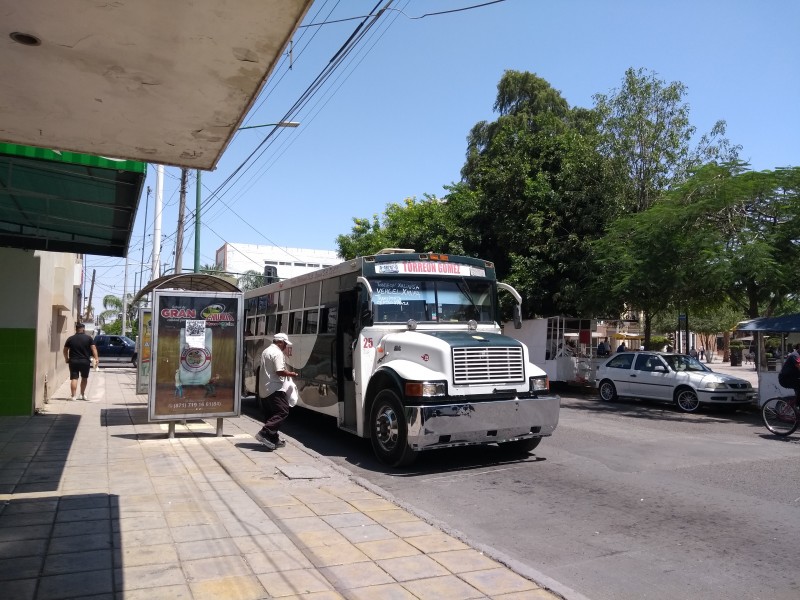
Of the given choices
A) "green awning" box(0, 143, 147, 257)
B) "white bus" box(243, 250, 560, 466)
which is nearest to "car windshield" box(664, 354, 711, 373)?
"white bus" box(243, 250, 560, 466)

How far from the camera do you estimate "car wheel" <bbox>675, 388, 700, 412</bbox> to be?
52.5 feet

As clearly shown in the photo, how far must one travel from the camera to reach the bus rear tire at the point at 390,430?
27.7 ft

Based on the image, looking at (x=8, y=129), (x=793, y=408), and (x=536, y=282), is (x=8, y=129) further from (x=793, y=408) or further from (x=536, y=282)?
(x=536, y=282)

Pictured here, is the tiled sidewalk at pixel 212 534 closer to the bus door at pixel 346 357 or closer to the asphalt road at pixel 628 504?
the asphalt road at pixel 628 504

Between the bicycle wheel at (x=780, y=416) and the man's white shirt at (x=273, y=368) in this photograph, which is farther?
the bicycle wheel at (x=780, y=416)

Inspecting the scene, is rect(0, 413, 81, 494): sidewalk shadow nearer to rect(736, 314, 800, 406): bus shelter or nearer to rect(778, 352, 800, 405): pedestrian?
rect(778, 352, 800, 405): pedestrian

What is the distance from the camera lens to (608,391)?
61.0ft

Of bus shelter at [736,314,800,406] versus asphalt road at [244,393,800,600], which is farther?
bus shelter at [736,314,800,406]

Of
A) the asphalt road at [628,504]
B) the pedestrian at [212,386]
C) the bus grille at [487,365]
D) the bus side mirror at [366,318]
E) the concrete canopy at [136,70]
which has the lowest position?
the asphalt road at [628,504]

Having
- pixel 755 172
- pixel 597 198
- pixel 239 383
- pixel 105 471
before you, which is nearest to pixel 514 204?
pixel 597 198

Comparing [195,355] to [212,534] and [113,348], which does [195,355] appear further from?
[113,348]

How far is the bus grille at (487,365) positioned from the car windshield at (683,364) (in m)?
9.42

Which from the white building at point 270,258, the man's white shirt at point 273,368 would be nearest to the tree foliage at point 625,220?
the man's white shirt at point 273,368

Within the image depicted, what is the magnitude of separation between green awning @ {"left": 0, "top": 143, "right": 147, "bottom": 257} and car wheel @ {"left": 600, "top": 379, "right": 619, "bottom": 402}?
13075 millimetres
